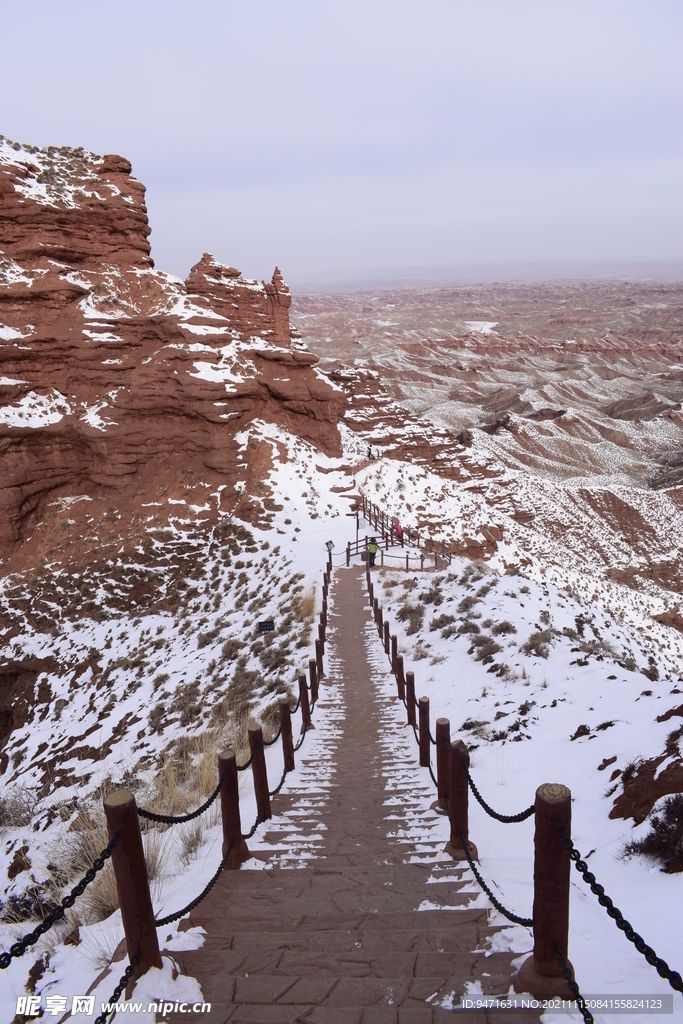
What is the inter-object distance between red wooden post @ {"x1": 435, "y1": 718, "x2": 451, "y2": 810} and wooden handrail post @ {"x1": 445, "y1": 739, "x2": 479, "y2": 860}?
31cm

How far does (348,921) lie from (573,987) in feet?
5.26

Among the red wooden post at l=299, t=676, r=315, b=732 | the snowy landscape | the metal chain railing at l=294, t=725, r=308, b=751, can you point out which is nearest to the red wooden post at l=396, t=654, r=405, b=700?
the snowy landscape

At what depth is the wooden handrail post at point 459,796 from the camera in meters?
4.45

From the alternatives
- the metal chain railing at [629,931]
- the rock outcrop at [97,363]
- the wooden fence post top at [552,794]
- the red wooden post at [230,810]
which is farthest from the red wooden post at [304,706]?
the rock outcrop at [97,363]

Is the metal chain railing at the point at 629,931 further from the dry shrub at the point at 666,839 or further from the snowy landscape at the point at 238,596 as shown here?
the dry shrub at the point at 666,839

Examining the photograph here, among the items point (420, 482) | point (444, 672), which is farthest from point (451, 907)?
point (420, 482)

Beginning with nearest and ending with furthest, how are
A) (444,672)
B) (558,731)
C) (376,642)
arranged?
(558,731) < (444,672) < (376,642)

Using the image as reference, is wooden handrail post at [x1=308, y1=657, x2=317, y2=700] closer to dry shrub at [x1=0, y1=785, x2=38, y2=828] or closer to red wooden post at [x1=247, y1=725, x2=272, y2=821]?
red wooden post at [x1=247, y1=725, x2=272, y2=821]

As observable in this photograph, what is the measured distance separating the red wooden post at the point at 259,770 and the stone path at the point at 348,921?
9.4 inches

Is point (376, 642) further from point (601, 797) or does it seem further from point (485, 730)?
point (601, 797)

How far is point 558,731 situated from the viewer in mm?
7031

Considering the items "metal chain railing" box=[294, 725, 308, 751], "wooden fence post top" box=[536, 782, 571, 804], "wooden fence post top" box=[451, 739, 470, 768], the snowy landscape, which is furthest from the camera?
"metal chain railing" box=[294, 725, 308, 751]

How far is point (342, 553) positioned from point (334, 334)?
506 ft

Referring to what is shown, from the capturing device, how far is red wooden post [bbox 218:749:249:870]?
14.8 feet
